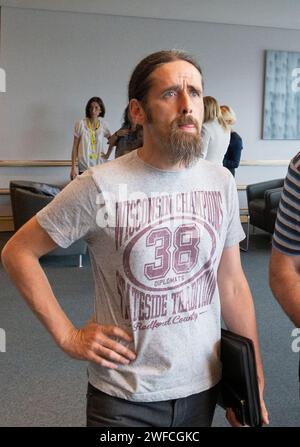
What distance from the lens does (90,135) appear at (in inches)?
269

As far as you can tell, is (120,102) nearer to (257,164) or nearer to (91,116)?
(91,116)

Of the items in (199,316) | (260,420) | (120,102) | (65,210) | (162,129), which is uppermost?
(120,102)

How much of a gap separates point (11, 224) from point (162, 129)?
6.36 m

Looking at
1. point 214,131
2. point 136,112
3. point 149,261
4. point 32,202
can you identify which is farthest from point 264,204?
point 149,261

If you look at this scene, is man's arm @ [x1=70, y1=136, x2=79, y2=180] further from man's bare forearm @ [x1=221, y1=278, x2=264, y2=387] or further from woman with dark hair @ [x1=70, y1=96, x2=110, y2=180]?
man's bare forearm @ [x1=221, y1=278, x2=264, y2=387]

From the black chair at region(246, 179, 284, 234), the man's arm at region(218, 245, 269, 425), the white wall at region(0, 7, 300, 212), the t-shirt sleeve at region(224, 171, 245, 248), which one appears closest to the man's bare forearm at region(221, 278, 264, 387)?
the man's arm at region(218, 245, 269, 425)

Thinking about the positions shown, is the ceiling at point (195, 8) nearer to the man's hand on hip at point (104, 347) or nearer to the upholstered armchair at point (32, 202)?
the upholstered armchair at point (32, 202)

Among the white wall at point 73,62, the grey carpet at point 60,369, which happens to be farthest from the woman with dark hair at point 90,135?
the grey carpet at point 60,369

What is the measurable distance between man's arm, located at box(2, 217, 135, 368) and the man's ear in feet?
1.14

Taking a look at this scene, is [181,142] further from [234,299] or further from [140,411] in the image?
[140,411]

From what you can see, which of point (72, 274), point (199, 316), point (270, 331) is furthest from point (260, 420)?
point (72, 274)

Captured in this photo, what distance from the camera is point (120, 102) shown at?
7.37 metres

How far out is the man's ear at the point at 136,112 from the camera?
136 centimetres

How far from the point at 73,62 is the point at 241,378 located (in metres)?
6.38
